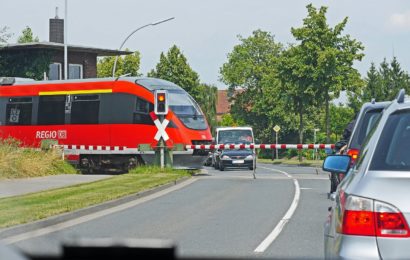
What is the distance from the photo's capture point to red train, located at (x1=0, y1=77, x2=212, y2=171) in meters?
29.8

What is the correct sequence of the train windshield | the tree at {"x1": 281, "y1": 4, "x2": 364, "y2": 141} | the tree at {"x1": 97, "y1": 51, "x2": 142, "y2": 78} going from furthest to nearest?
the tree at {"x1": 97, "y1": 51, "x2": 142, "y2": 78}, the tree at {"x1": 281, "y1": 4, "x2": 364, "y2": 141}, the train windshield

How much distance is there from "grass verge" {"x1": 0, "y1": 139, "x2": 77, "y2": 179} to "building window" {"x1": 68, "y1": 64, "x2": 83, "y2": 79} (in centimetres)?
2832

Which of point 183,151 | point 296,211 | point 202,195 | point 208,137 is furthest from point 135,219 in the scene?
point 208,137

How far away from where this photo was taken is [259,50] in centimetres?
10069

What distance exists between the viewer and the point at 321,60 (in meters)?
52.7

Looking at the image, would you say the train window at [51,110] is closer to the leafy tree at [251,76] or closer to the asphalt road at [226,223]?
the asphalt road at [226,223]

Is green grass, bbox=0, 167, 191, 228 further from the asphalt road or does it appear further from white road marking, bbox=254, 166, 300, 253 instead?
white road marking, bbox=254, 166, 300, 253

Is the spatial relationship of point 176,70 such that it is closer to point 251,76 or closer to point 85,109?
point 251,76

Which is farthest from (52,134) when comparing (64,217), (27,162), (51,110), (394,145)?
(394,145)

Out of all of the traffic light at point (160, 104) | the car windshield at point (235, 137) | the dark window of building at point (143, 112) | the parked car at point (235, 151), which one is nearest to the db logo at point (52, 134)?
the dark window of building at point (143, 112)

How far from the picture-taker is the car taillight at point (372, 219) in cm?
464

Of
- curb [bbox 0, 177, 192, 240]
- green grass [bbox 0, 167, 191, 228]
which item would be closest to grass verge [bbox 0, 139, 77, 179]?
green grass [bbox 0, 167, 191, 228]

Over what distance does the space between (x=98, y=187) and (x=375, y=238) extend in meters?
16.0

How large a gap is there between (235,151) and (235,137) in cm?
109
